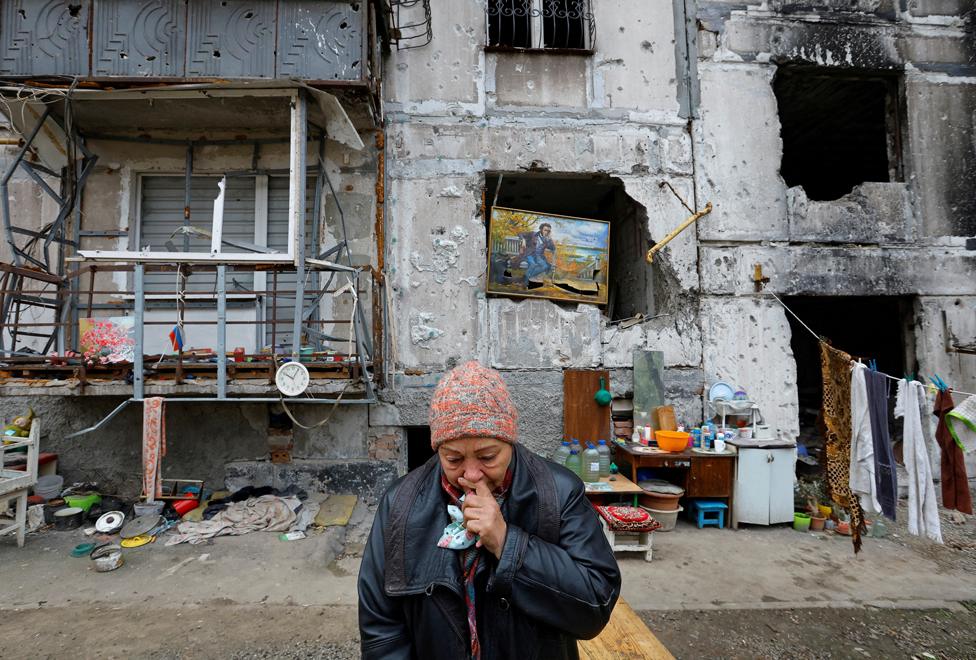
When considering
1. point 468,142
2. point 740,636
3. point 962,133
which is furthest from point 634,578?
point 962,133

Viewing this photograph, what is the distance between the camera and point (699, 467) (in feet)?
18.3

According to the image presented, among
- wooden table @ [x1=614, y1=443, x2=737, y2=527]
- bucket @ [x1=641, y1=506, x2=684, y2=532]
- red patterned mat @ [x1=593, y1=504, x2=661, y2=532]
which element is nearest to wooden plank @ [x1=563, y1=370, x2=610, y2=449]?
wooden table @ [x1=614, y1=443, x2=737, y2=527]

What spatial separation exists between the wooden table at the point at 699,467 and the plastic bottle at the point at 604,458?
0.28m

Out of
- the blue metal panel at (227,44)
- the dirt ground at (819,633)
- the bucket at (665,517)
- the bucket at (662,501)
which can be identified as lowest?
the dirt ground at (819,633)

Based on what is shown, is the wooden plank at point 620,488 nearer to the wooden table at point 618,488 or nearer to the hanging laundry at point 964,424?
the wooden table at point 618,488

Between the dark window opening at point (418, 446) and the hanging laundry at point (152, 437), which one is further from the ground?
the hanging laundry at point (152, 437)

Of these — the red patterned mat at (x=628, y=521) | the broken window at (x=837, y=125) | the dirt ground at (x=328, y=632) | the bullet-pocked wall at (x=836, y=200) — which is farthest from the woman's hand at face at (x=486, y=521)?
the broken window at (x=837, y=125)

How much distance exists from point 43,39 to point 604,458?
7.81 metres

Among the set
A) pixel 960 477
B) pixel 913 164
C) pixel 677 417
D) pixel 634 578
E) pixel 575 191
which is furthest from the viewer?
pixel 575 191

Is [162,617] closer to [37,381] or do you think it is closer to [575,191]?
[37,381]

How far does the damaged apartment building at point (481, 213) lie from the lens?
5871mm

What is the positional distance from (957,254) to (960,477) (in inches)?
170

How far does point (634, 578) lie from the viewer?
4371mm

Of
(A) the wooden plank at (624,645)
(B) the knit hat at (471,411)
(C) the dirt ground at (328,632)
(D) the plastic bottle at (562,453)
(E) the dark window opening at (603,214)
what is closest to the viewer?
(B) the knit hat at (471,411)
